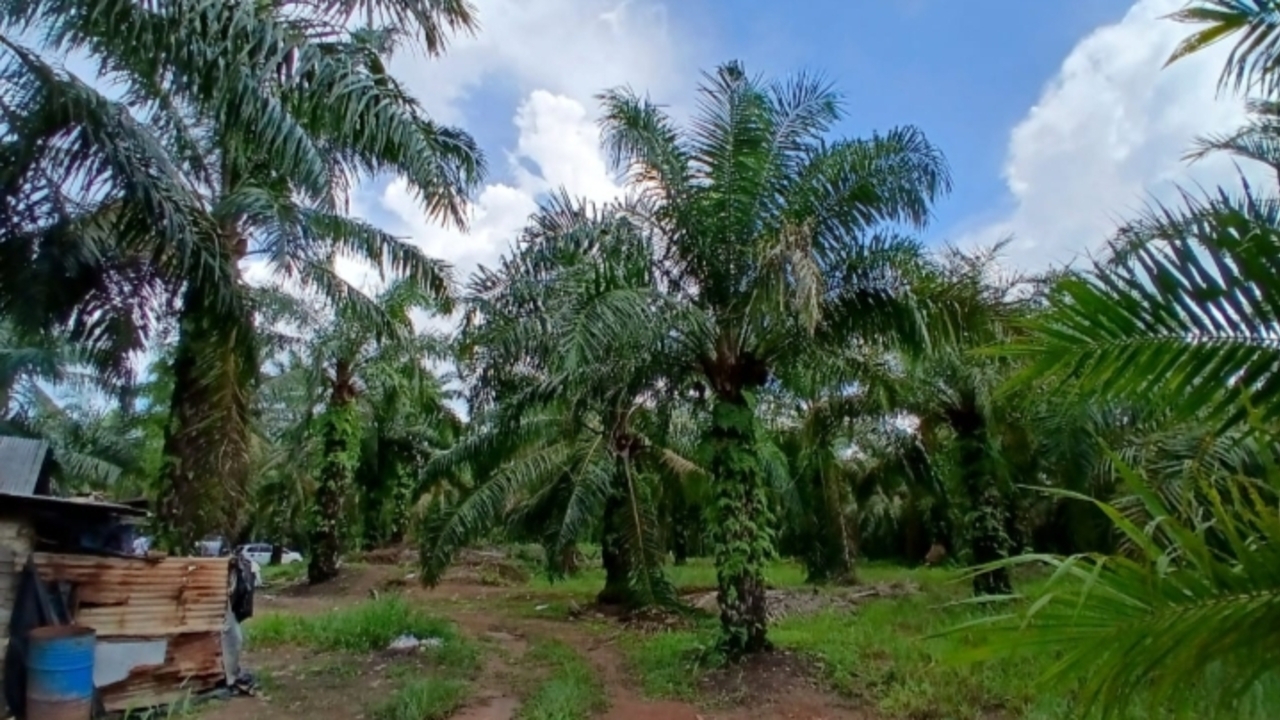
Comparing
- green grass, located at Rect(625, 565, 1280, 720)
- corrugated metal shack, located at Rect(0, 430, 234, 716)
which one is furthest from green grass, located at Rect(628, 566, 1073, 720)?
corrugated metal shack, located at Rect(0, 430, 234, 716)

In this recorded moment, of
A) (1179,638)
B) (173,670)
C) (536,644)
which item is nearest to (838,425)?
(536,644)

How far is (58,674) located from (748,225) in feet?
22.1

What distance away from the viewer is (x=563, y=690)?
723cm

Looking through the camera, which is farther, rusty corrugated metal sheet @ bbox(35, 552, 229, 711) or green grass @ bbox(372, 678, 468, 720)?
Result: green grass @ bbox(372, 678, 468, 720)

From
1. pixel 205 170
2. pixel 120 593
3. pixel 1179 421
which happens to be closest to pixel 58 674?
pixel 120 593

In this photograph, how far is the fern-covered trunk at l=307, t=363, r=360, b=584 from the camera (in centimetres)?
1555

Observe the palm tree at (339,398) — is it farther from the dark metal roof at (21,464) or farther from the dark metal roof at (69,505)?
the dark metal roof at (69,505)

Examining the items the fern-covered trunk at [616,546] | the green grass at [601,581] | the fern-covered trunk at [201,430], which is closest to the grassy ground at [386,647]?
the fern-covered trunk at [201,430]

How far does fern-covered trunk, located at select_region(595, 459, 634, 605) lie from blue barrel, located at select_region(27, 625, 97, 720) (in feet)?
23.8

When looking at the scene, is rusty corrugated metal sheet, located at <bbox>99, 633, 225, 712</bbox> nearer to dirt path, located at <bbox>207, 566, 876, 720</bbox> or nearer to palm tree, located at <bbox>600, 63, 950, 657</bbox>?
dirt path, located at <bbox>207, 566, 876, 720</bbox>

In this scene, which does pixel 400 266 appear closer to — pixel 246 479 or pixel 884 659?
pixel 246 479

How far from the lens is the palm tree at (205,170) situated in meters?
5.01

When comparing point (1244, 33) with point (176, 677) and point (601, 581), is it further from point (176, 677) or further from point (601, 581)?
point (601, 581)

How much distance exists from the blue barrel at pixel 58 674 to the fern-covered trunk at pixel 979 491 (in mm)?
10099
